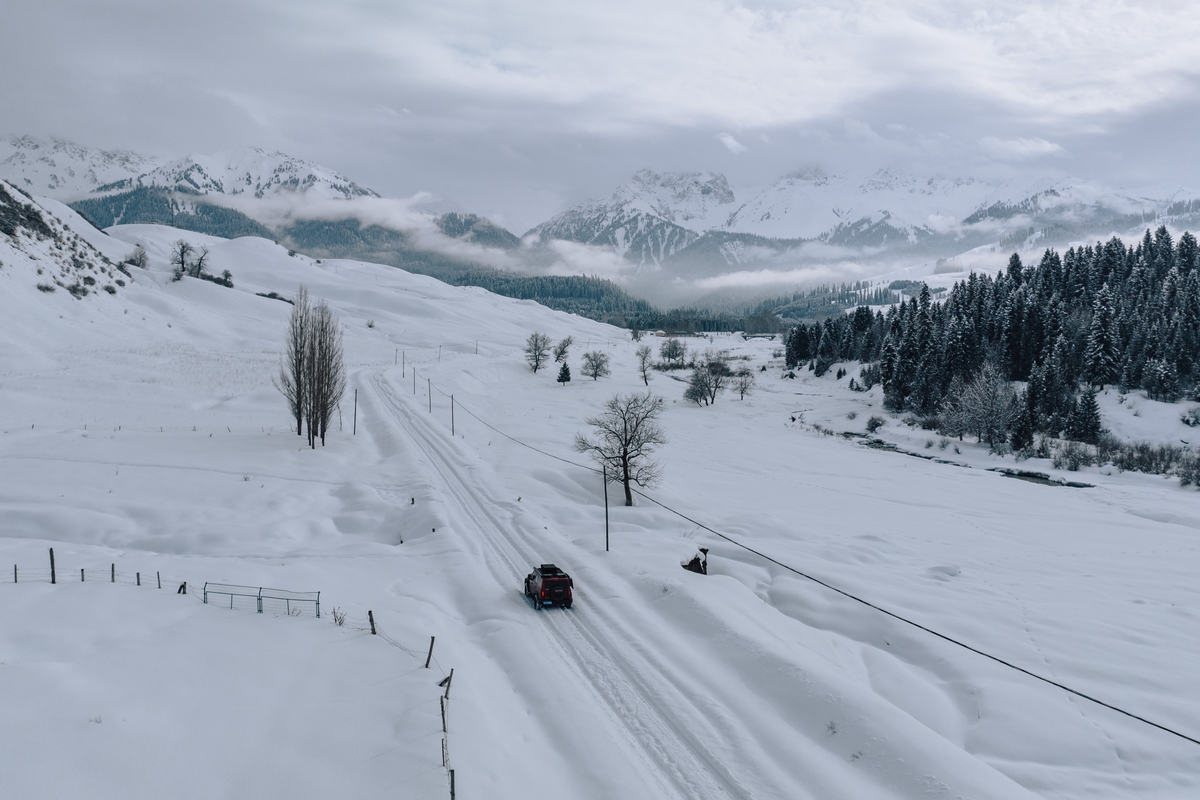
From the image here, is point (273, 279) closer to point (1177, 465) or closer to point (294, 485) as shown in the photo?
point (294, 485)

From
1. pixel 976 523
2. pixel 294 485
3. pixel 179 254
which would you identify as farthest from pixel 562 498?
pixel 179 254

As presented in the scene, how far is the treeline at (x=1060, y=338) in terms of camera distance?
76375mm

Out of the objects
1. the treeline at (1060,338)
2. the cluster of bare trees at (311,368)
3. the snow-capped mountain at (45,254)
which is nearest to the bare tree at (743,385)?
the treeline at (1060,338)

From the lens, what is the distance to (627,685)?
656 inches

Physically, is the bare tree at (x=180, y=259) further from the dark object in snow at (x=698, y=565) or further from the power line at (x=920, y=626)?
the dark object in snow at (x=698, y=565)

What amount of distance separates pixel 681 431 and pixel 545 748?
193 feet

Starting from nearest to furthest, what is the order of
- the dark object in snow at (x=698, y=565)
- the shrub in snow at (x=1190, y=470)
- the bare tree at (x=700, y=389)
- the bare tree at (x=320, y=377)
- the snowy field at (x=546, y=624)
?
1. the snowy field at (x=546, y=624)
2. the dark object in snow at (x=698, y=565)
3. the bare tree at (x=320, y=377)
4. the shrub in snow at (x=1190, y=470)
5. the bare tree at (x=700, y=389)

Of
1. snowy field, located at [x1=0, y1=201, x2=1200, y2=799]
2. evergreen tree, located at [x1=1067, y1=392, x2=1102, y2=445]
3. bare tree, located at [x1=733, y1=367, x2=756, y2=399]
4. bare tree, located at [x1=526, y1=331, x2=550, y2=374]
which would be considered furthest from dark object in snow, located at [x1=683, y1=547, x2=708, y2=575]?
bare tree, located at [x1=526, y1=331, x2=550, y2=374]

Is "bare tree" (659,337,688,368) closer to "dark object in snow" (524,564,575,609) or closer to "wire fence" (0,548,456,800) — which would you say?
"dark object in snow" (524,564,575,609)

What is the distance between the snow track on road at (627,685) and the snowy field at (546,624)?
94 millimetres

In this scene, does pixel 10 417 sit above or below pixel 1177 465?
above

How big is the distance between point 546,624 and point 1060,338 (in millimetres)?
91032

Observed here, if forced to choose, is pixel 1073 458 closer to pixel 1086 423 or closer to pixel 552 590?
pixel 1086 423

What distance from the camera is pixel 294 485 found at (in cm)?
3400
